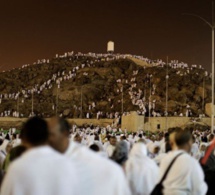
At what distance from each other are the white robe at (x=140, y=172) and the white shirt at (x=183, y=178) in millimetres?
735

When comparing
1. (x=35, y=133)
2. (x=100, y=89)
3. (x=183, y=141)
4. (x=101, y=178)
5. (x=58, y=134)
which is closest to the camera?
(x=35, y=133)

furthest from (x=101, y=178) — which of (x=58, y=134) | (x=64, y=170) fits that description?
(x=58, y=134)

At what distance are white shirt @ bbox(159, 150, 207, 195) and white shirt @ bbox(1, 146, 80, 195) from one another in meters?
2.76

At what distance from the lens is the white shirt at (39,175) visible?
3961mm

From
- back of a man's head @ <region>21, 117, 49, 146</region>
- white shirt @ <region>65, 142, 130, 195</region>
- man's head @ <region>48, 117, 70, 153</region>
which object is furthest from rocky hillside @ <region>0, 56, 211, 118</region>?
back of a man's head @ <region>21, 117, 49, 146</region>

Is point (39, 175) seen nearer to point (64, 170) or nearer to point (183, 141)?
point (64, 170)

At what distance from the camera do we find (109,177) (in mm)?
4578

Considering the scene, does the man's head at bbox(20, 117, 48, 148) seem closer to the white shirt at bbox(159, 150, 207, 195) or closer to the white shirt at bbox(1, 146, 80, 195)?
the white shirt at bbox(1, 146, 80, 195)

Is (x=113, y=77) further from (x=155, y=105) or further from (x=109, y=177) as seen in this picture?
(x=109, y=177)

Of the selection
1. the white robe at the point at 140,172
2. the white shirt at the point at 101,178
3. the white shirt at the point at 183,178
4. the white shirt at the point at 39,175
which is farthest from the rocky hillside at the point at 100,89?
the white shirt at the point at 39,175

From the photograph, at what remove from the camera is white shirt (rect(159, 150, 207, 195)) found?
6.61 m

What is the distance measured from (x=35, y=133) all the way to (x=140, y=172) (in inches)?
128

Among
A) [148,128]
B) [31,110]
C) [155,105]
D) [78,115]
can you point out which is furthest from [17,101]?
[148,128]

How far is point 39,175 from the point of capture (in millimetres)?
3975
